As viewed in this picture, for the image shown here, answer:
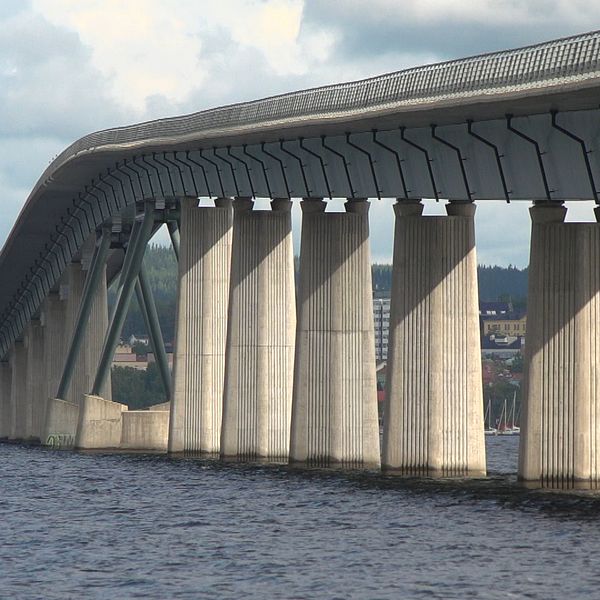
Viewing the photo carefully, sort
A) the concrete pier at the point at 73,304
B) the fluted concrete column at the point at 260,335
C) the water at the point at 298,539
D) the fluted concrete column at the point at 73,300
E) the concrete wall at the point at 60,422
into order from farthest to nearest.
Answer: the fluted concrete column at the point at 73,300 < the concrete pier at the point at 73,304 < the concrete wall at the point at 60,422 < the fluted concrete column at the point at 260,335 < the water at the point at 298,539

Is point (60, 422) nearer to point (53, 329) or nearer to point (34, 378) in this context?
point (53, 329)

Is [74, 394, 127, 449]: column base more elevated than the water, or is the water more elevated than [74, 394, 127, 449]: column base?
[74, 394, 127, 449]: column base

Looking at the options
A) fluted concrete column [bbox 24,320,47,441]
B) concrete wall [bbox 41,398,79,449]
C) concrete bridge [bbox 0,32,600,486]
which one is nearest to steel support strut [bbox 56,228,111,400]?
concrete bridge [bbox 0,32,600,486]

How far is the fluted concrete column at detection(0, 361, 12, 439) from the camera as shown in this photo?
194 meters

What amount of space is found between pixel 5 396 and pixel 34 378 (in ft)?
102

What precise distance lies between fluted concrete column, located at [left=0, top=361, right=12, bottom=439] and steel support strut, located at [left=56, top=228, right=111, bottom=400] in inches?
2692

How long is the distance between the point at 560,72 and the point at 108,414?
184 feet

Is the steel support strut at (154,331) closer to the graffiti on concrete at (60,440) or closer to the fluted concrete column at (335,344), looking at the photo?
the graffiti on concrete at (60,440)

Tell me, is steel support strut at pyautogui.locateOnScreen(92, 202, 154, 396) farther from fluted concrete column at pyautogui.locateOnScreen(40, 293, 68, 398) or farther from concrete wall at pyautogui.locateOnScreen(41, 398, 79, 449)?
fluted concrete column at pyautogui.locateOnScreen(40, 293, 68, 398)

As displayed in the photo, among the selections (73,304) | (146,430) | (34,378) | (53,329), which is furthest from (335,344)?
(34,378)

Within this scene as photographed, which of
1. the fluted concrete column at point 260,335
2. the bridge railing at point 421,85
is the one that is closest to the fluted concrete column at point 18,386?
the bridge railing at point 421,85

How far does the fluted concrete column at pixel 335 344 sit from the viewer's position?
81.0 m

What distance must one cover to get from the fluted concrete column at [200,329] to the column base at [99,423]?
13.4 m

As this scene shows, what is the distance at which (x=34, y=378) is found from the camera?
16675cm
